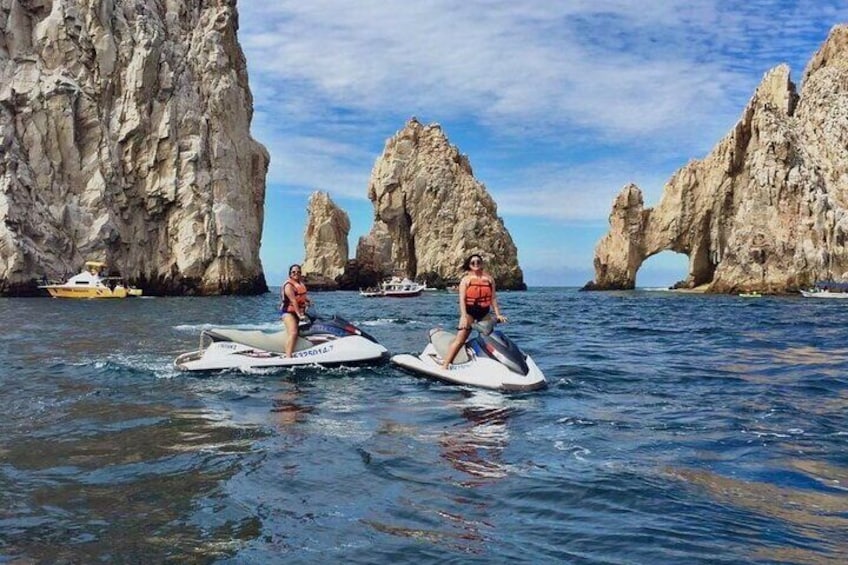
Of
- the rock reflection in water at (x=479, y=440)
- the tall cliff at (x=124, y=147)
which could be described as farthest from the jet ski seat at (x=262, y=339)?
the tall cliff at (x=124, y=147)

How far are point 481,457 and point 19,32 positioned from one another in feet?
229

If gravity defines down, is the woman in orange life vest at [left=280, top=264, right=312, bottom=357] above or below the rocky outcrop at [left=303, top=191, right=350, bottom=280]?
below

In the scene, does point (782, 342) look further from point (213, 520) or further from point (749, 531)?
point (213, 520)

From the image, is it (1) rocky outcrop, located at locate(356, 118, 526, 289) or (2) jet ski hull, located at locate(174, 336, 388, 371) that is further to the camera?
(1) rocky outcrop, located at locate(356, 118, 526, 289)

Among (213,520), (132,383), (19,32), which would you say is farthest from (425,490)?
(19,32)

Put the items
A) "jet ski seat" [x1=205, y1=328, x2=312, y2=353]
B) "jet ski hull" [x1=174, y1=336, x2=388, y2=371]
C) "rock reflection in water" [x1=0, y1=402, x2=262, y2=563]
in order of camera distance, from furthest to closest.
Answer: "jet ski seat" [x1=205, y1=328, x2=312, y2=353] → "jet ski hull" [x1=174, y1=336, x2=388, y2=371] → "rock reflection in water" [x1=0, y1=402, x2=262, y2=563]

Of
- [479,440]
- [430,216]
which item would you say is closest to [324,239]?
[430,216]

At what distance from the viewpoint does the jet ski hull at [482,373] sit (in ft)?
38.0

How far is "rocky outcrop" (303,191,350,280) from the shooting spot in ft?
397

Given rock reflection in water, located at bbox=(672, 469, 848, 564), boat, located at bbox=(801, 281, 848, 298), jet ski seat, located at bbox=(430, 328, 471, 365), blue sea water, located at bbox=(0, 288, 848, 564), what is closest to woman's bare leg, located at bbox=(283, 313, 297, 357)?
blue sea water, located at bbox=(0, 288, 848, 564)

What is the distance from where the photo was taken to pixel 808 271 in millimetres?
70250

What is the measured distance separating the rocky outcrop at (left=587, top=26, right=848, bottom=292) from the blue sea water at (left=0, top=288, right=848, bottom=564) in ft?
212

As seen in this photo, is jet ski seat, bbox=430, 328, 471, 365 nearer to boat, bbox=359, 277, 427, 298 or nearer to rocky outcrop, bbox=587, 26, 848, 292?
boat, bbox=359, 277, 427, 298

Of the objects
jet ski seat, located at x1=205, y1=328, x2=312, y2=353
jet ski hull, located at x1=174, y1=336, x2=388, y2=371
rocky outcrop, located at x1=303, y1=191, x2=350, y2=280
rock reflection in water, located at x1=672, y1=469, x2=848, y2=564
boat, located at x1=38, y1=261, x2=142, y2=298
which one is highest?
rocky outcrop, located at x1=303, y1=191, x2=350, y2=280
